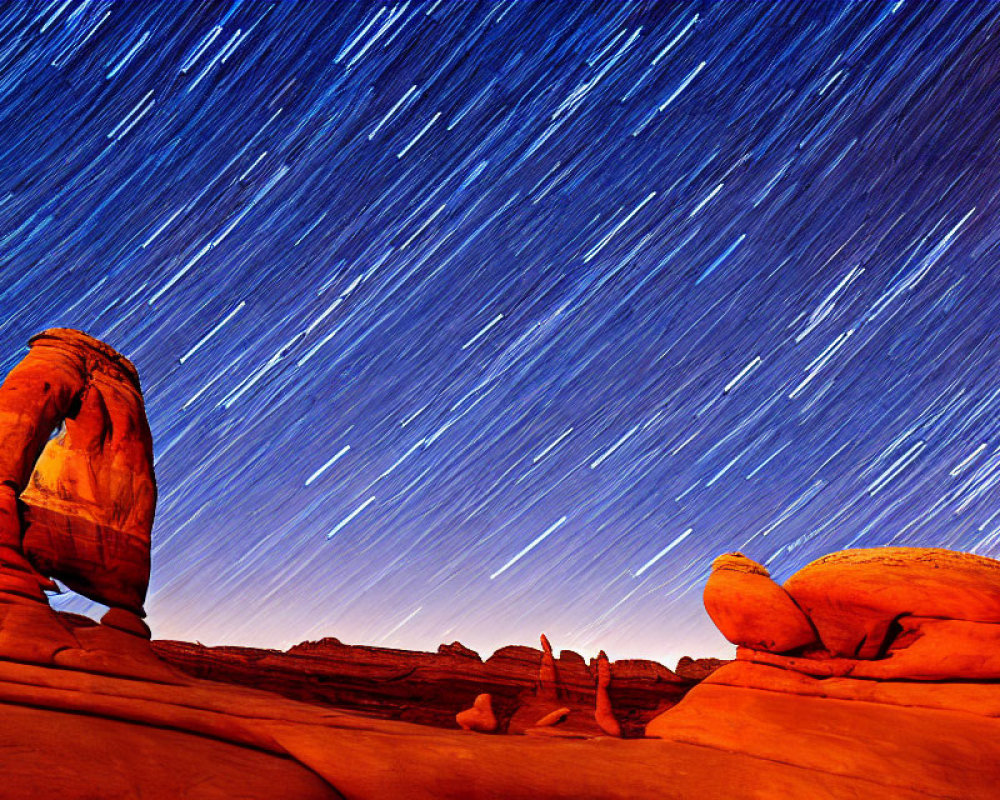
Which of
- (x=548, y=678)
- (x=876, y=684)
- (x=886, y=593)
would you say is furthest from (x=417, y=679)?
(x=886, y=593)

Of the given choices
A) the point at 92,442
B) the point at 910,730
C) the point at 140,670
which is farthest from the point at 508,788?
the point at 92,442

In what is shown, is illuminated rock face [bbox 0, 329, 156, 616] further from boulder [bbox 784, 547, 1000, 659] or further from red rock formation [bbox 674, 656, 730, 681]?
red rock formation [bbox 674, 656, 730, 681]

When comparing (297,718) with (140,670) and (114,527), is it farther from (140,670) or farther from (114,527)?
(114,527)

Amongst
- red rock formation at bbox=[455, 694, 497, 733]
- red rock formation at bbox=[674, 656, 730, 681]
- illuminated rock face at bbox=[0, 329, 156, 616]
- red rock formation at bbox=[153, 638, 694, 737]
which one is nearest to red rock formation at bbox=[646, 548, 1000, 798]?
red rock formation at bbox=[455, 694, 497, 733]

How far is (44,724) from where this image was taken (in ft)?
18.1

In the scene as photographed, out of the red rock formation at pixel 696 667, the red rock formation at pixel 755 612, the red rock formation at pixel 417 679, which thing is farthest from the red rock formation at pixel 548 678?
the red rock formation at pixel 755 612

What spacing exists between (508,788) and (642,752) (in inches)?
86.9

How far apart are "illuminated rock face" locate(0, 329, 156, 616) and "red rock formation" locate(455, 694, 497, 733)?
5.81m

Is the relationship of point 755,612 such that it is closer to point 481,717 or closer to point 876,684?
point 876,684

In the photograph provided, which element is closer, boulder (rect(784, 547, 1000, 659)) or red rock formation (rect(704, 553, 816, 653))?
boulder (rect(784, 547, 1000, 659))

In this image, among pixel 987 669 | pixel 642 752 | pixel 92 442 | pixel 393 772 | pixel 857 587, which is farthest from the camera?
pixel 92 442

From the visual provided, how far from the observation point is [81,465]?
452 inches

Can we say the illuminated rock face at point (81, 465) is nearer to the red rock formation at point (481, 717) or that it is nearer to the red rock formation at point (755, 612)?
the red rock formation at point (481, 717)

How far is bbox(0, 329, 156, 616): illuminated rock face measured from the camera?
10117 millimetres
